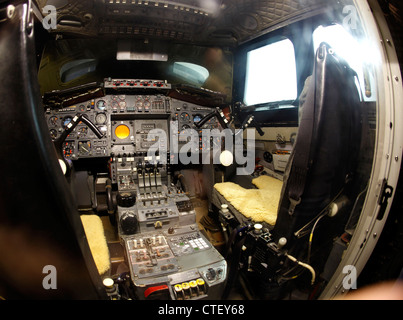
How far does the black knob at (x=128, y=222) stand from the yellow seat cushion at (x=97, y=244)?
25 cm

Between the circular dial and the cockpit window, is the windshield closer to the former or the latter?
the cockpit window

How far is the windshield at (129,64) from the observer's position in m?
3.15

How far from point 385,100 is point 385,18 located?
44 centimetres

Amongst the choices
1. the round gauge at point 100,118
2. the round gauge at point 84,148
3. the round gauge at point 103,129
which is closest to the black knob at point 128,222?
the round gauge at point 84,148

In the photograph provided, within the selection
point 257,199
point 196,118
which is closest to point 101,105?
point 196,118

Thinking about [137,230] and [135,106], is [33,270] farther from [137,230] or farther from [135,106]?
[135,106]

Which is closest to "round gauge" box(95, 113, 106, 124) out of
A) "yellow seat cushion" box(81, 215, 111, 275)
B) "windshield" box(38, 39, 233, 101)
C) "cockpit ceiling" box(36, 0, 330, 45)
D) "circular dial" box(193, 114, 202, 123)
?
"windshield" box(38, 39, 233, 101)

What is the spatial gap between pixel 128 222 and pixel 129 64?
8.43 ft

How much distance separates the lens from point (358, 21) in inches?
43.9

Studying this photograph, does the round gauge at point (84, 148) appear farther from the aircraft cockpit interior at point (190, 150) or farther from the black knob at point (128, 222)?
the black knob at point (128, 222)

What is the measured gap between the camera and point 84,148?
3027 millimetres

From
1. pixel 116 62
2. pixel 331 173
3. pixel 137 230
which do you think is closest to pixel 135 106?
pixel 116 62

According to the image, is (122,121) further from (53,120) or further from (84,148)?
(53,120)
